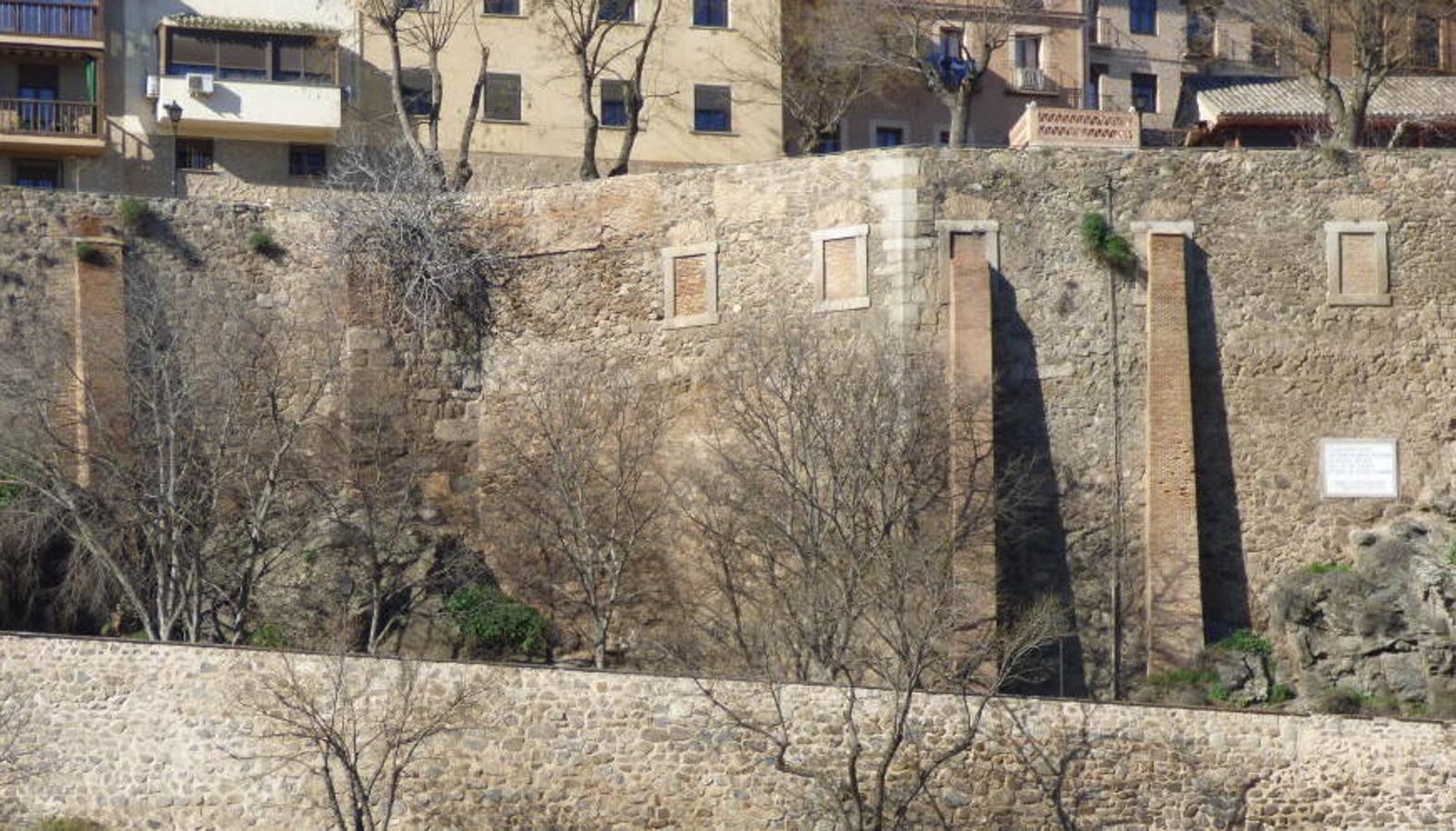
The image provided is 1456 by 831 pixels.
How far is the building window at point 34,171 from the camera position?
5134 cm

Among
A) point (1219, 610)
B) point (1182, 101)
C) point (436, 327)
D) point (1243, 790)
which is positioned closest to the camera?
point (1243, 790)

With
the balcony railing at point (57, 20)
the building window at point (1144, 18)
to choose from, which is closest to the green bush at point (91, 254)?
the balcony railing at point (57, 20)

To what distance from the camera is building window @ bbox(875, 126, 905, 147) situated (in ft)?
184

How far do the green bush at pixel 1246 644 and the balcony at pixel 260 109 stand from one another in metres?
19.8

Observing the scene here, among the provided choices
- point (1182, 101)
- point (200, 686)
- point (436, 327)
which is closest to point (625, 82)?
point (436, 327)

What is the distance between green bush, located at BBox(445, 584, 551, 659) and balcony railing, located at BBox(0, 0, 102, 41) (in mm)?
15827

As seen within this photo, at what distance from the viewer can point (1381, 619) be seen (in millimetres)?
39031

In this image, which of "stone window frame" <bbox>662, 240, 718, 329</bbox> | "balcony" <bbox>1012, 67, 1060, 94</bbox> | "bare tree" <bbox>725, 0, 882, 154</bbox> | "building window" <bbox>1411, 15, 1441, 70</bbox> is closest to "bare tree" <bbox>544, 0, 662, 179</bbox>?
"bare tree" <bbox>725, 0, 882, 154</bbox>

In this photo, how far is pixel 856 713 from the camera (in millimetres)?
32906

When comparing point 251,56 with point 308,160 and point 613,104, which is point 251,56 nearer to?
point 308,160

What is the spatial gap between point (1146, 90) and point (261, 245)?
2182 cm

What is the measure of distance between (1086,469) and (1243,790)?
9.00m

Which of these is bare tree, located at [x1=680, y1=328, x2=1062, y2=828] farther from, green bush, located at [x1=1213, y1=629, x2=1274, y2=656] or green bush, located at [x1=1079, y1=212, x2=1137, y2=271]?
green bush, located at [x1=1079, y1=212, x2=1137, y2=271]

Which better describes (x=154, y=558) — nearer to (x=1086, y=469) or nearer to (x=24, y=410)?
(x=24, y=410)
